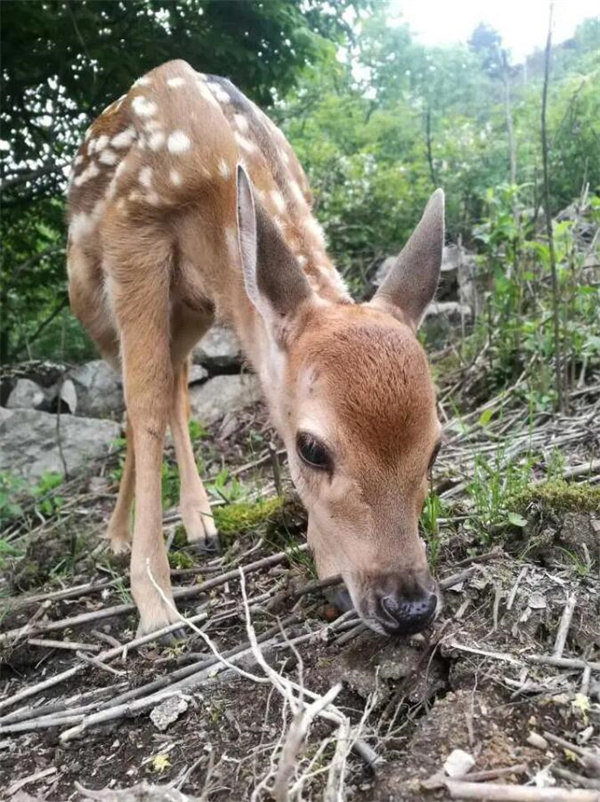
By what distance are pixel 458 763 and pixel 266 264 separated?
159 cm

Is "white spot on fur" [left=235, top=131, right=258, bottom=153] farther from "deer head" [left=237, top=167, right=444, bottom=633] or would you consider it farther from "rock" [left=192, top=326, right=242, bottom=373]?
"rock" [left=192, top=326, right=242, bottom=373]

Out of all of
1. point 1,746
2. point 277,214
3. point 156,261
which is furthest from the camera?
point 156,261

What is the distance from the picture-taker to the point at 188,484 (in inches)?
156

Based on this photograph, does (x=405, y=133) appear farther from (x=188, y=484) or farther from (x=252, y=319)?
(x=252, y=319)

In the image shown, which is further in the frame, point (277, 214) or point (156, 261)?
point (156, 261)

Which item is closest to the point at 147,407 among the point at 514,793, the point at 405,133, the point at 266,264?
the point at 266,264

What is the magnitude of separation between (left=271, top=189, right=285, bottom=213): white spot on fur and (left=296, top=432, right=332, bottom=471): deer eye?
127 cm

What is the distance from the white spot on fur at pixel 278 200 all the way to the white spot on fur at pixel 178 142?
1.50ft

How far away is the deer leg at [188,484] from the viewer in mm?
3602

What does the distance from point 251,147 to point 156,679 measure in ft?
7.58

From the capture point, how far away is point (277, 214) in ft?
10.3

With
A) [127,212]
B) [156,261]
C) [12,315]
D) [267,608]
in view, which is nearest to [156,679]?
[267,608]

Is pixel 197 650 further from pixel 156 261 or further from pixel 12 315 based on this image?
pixel 12 315

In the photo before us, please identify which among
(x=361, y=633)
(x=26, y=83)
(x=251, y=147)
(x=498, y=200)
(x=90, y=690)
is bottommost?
(x=90, y=690)
